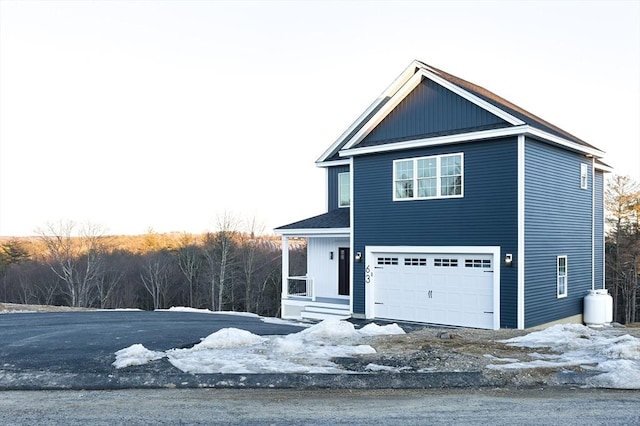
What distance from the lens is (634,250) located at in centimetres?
3344

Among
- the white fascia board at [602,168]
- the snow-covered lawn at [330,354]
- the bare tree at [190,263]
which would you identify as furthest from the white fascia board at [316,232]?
the bare tree at [190,263]

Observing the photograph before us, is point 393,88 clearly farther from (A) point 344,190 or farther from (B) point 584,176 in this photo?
(B) point 584,176

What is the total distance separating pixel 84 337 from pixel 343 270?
1073cm

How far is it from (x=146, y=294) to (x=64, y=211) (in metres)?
11.9

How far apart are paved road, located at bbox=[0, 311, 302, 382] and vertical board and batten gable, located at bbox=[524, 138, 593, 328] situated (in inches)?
268

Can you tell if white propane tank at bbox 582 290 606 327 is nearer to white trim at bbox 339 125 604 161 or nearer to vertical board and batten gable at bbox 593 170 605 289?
vertical board and batten gable at bbox 593 170 605 289

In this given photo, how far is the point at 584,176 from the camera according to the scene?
17.4m

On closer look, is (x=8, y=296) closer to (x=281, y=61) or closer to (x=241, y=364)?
(x=281, y=61)

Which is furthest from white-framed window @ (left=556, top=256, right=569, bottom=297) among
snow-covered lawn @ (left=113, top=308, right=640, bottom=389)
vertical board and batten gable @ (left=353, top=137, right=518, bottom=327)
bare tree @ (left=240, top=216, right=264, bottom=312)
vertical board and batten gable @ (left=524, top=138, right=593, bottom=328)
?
bare tree @ (left=240, top=216, right=264, bottom=312)

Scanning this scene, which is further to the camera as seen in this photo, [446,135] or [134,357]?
[446,135]

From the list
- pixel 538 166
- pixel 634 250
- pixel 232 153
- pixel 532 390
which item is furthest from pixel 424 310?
pixel 232 153

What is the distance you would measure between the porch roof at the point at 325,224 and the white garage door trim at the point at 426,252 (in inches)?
64.4

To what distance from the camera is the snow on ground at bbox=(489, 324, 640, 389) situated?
7.22 metres

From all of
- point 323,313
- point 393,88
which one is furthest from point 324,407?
point 393,88
